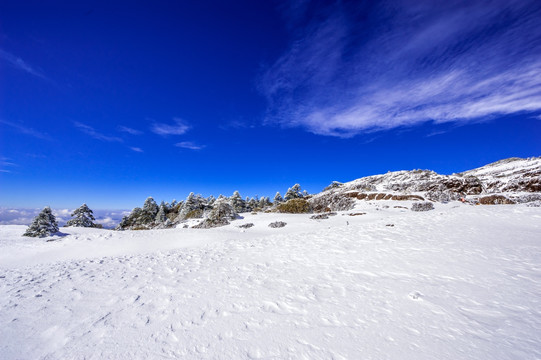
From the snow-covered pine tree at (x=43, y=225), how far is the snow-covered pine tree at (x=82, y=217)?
865cm

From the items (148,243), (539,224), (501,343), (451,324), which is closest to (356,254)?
(451,324)

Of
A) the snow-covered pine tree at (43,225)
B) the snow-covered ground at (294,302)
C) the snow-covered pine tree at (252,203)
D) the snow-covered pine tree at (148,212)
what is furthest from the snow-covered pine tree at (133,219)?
the snow-covered ground at (294,302)

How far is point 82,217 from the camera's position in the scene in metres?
24.5

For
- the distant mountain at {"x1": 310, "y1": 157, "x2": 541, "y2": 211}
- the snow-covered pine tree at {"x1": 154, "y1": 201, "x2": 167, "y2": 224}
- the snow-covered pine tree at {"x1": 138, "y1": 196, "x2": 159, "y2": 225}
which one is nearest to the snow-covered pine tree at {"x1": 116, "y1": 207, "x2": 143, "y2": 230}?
the snow-covered pine tree at {"x1": 138, "y1": 196, "x2": 159, "y2": 225}

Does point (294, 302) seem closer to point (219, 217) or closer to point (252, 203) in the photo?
point (219, 217)

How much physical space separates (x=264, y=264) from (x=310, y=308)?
3409 millimetres

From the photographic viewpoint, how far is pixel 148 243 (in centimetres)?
1262

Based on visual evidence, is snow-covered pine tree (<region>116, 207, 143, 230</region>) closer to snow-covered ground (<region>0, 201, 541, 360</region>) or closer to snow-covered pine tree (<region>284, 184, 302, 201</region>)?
snow-covered pine tree (<region>284, 184, 302, 201</region>)

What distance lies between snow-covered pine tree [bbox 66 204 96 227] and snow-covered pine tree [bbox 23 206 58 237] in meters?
8.65

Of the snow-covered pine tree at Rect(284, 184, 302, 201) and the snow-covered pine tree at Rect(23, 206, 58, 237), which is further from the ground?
the snow-covered pine tree at Rect(284, 184, 302, 201)

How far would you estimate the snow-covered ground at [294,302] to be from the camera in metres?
3.25

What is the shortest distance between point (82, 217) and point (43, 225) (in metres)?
9.89

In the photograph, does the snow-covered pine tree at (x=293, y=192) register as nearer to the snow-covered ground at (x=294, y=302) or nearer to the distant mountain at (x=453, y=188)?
the distant mountain at (x=453, y=188)

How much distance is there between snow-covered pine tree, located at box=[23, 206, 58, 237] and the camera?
1544 cm
